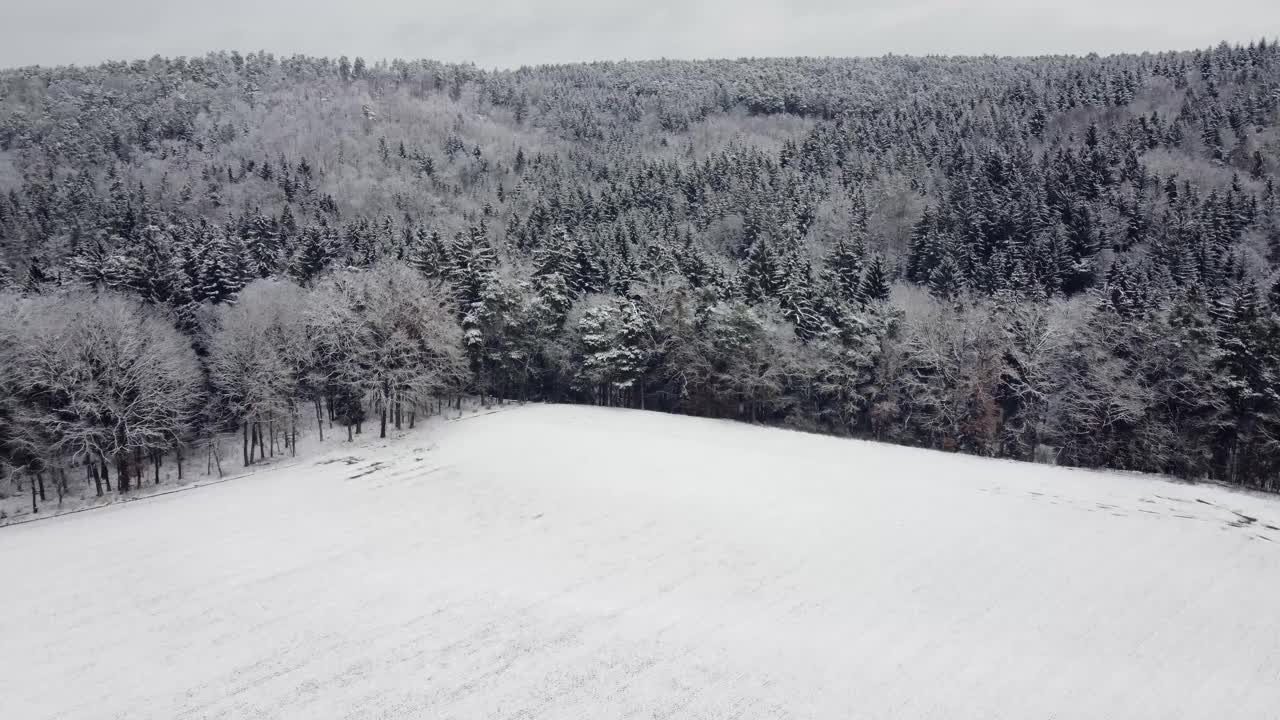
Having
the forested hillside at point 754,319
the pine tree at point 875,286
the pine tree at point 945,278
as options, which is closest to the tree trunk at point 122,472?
the forested hillside at point 754,319

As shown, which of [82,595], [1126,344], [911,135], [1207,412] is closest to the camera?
[82,595]

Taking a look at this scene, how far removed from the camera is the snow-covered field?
1683 centimetres

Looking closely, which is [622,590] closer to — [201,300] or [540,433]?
[540,433]

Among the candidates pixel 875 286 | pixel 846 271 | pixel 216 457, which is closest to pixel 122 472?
pixel 216 457

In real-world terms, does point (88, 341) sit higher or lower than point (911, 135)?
lower

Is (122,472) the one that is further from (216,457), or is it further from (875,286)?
(875,286)

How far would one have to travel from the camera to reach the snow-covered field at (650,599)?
663 inches

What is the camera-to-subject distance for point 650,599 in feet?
71.4

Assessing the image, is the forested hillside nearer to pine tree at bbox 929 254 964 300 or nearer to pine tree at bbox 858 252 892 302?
pine tree at bbox 929 254 964 300

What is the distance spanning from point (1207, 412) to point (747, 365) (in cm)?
3065

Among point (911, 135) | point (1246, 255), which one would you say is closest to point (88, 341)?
point (1246, 255)

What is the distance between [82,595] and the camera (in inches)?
859

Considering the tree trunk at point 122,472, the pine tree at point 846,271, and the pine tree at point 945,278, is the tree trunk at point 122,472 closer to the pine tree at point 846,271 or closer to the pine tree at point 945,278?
the pine tree at point 846,271

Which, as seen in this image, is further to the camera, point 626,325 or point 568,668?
point 626,325
